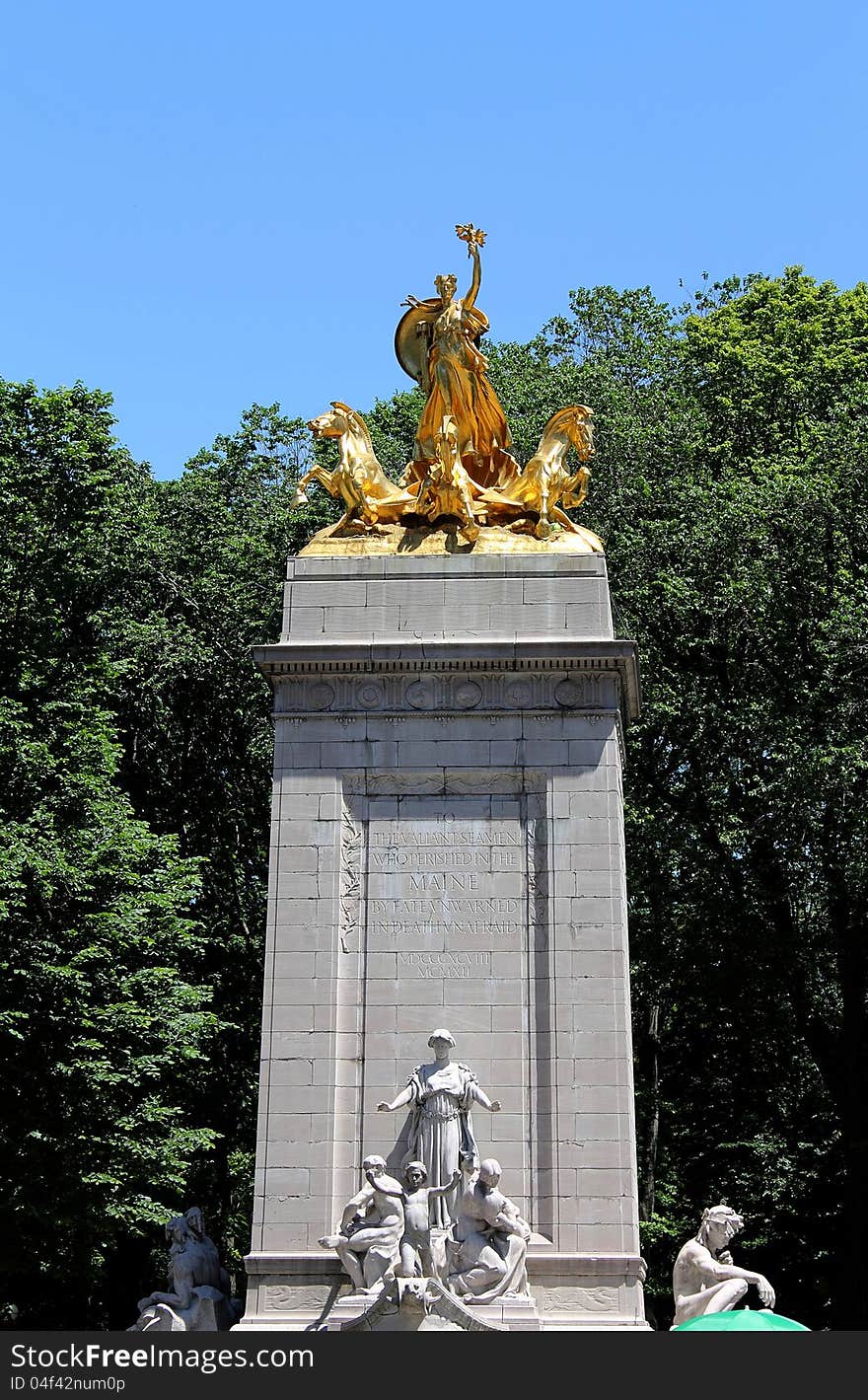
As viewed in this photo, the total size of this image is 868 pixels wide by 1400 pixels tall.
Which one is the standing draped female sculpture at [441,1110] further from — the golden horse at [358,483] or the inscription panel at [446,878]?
the golden horse at [358,483]

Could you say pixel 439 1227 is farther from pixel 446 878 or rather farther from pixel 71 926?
pixel 71 926

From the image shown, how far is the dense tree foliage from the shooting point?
2795 cm

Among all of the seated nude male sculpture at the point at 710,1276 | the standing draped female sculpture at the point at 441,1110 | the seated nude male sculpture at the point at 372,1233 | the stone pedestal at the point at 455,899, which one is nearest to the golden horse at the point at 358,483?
the stone pedestal at the point at 455,899

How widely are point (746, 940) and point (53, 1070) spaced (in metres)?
11.8

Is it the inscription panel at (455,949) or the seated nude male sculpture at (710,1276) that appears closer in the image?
the seated nude male sculpture at (710,1276)

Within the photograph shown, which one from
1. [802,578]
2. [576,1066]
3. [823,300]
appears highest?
[823,300]

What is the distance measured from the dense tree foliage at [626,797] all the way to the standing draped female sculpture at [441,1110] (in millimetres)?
8644

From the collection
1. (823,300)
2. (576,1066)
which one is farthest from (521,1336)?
(823,300)

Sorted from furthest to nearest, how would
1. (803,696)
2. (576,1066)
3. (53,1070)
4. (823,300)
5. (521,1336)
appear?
(823,300)
(803,696)
(53,1070)
(576,1066)
(521,1336)

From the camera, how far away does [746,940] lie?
106ft

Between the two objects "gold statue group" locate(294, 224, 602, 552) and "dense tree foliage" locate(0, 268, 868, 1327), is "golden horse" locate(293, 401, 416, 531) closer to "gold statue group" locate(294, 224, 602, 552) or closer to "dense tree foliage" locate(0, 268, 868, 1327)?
"gold statue group" locate(294, 224, 602, 552)

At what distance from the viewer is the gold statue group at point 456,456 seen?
22.3 m

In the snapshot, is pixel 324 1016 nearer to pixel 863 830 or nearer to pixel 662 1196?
pixel 863 830

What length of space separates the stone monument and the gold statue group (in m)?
0.05
